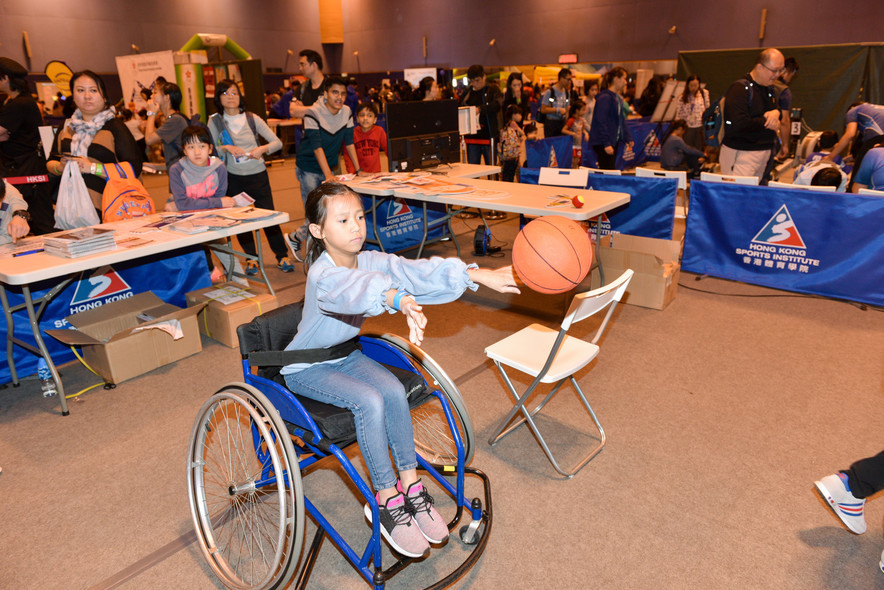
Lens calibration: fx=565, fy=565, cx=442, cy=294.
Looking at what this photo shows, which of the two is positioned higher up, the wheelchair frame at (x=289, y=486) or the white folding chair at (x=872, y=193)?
the white folding chair at (x=872, y=193)

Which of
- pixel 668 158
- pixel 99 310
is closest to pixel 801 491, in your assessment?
pixel 99 310

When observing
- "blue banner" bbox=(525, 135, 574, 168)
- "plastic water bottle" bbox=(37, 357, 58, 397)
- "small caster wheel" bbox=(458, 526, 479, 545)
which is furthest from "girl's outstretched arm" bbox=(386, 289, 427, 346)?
"blue banner" bbox=(525, 135, 574, 168)

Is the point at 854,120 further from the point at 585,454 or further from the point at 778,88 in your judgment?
the point at 585,454

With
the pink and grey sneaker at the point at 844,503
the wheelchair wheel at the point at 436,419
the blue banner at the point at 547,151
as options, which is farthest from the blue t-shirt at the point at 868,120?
the wheelchair wheel at the point at 436,419

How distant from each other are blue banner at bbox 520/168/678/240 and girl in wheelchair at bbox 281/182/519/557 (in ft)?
11.1

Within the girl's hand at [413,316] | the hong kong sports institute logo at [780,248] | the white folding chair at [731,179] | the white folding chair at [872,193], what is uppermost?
the girl's hand at [413,316]

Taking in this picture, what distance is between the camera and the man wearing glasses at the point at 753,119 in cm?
480

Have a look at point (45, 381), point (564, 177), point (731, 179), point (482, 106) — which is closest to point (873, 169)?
point (731, 179)

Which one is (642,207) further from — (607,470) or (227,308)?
(227,308)

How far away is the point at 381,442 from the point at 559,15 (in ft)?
50.5

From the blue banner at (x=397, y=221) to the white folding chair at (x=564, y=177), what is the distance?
1.05 metres

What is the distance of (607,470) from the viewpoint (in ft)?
8.20

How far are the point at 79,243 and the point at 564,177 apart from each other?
3.63m

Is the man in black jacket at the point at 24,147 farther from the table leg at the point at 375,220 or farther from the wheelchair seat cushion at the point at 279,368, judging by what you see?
the wheelchair seat cushion at the point at 279,368
